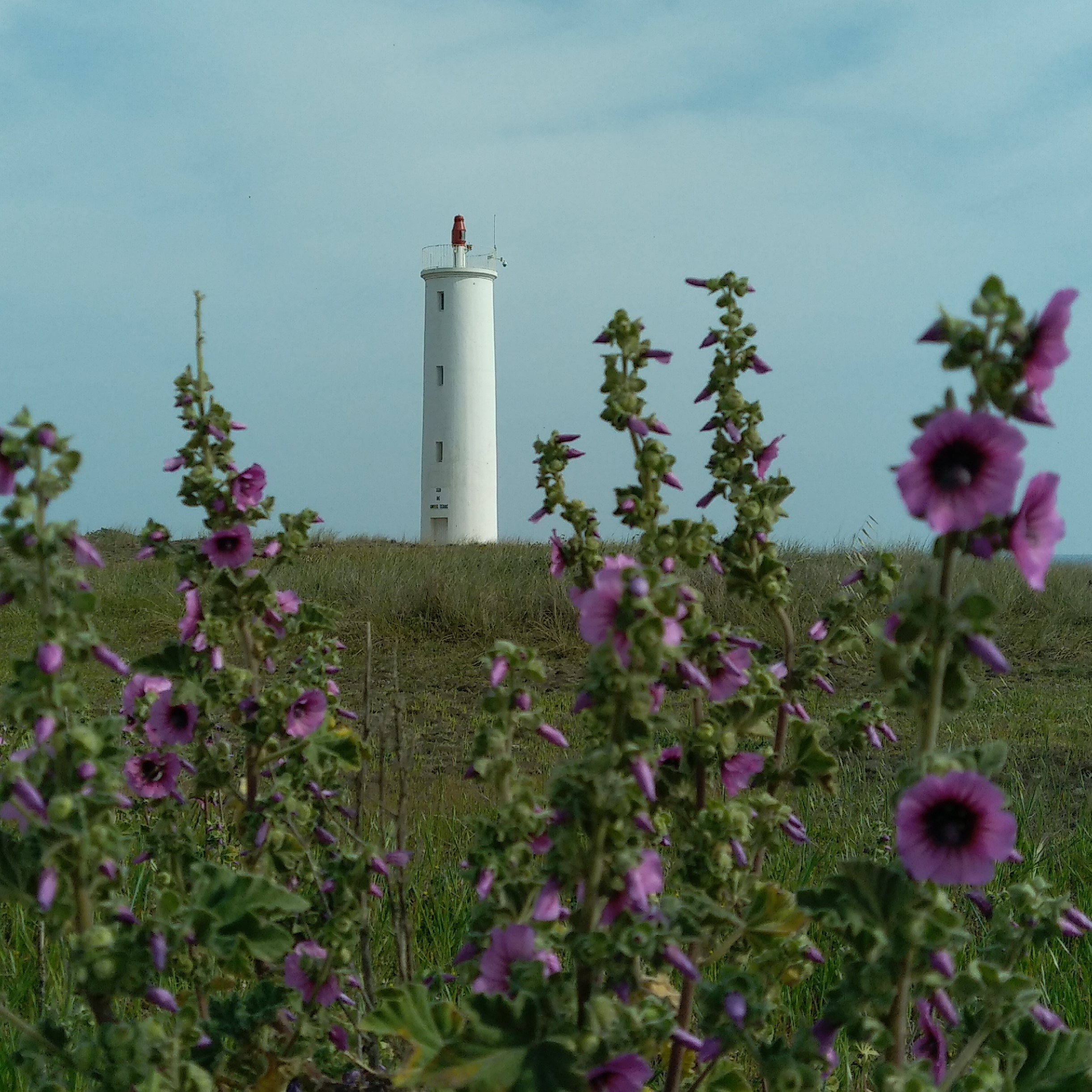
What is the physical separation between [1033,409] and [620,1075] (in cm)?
88

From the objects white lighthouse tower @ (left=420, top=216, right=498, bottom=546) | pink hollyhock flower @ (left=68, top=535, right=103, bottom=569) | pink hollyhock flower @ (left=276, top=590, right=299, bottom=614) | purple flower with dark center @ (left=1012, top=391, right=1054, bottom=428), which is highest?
white lighthouse tower @ (left=420, top=216, right=498, bottom=546)

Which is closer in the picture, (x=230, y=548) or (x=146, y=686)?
(x=230, y=548)

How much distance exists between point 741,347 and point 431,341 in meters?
30.9

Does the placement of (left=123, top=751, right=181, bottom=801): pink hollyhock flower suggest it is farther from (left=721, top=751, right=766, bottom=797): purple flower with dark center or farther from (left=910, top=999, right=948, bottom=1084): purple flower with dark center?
(left=910, top=999, right=948, bottom=1084): purple flower with dark center

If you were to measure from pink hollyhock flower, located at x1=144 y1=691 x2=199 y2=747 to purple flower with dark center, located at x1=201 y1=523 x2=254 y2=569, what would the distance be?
279mm

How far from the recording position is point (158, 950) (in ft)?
5.12

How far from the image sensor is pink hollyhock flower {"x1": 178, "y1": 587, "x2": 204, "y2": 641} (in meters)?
2.41

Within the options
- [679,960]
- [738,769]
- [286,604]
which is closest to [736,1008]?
[679,960]

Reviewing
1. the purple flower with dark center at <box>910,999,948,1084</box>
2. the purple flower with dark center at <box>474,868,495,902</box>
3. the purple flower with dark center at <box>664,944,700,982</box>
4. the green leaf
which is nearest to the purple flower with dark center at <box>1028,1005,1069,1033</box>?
the green leaf

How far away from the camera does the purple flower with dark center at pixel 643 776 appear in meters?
1.37

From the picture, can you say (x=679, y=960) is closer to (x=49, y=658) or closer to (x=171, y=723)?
(x=49, y=658)

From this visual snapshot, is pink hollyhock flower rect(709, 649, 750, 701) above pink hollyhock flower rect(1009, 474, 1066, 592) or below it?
below

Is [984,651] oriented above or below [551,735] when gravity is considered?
above

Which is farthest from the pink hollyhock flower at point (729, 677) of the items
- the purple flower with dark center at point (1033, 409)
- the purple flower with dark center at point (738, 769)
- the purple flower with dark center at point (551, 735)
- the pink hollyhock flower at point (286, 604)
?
the pink hollyhock flower at point (286, 604)
